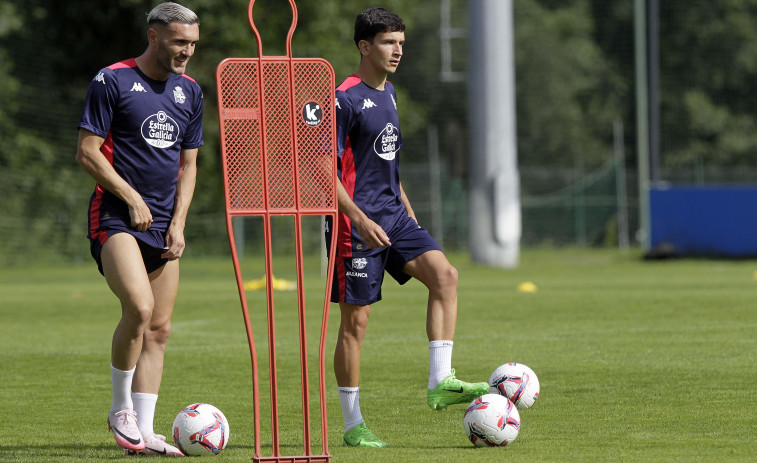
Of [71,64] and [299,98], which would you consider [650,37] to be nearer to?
[71,64]

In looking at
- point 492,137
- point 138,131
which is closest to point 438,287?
point 138,131

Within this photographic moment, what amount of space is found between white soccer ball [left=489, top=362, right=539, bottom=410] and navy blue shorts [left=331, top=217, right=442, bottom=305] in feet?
3.03

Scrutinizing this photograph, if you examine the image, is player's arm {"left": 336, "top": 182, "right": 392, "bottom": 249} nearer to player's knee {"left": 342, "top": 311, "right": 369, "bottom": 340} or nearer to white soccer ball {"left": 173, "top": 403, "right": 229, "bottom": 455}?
player's knee {"left": 342, "top": 311, "right": 369, "bottom": 340}

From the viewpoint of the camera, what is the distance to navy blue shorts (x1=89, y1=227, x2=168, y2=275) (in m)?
6.54

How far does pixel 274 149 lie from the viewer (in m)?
5.80

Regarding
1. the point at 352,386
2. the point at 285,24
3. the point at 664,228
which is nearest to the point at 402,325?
the point at 352,386

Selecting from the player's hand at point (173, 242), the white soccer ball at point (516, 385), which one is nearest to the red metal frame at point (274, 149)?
the player's hand at point (173, 242)

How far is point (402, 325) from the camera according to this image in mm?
13898

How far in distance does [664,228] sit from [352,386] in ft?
75.1

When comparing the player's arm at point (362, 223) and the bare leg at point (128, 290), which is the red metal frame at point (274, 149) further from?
the player's arm at point (362, 223)

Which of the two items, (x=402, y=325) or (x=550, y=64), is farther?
(x=550, y=64)

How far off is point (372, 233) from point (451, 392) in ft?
3.26

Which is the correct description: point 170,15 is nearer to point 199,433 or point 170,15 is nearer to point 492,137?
point 199,433

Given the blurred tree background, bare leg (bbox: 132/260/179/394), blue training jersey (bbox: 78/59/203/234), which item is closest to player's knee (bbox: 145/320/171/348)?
bare leg (bbox: 132/260/179/394)
